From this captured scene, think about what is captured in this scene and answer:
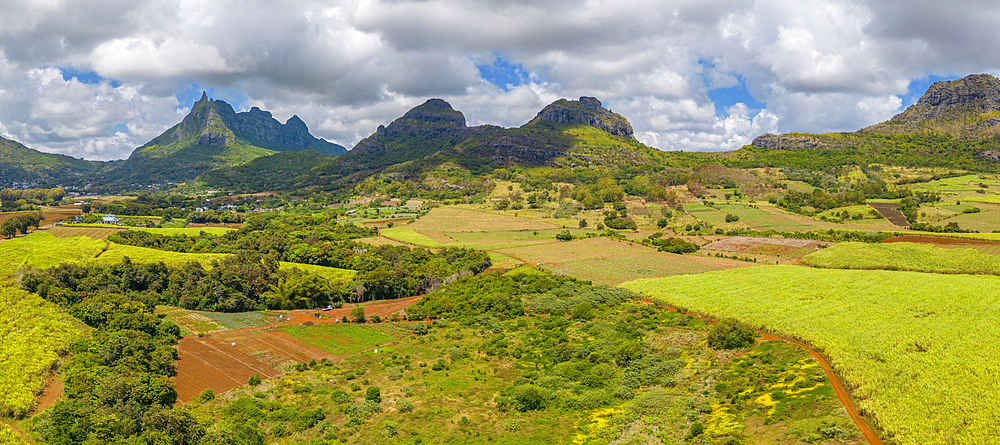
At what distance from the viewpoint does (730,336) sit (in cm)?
5731

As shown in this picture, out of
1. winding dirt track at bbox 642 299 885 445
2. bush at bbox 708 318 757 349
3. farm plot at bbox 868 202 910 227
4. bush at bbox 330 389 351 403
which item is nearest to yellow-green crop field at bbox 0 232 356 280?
bush at bbox 330 389 351 403

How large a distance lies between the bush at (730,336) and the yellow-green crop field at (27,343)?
72.7 meters

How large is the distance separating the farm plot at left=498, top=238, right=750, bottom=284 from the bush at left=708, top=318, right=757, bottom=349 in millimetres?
40554

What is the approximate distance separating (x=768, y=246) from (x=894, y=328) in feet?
251

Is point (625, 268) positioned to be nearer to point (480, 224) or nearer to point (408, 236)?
point (408, 236)

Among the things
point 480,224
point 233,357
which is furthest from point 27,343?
point 480,224

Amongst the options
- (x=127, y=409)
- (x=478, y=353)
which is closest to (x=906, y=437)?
(x=478, y=353)

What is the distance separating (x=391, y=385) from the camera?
55344 mm

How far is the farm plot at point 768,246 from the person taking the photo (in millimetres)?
115000

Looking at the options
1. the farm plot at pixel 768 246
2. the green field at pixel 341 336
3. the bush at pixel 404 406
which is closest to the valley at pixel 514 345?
the bush at pixel 404 406

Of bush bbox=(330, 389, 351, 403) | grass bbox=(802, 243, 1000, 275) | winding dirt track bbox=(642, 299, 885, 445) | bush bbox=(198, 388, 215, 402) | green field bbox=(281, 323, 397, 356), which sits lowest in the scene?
green field bbox=(281, 323, 397, 356)

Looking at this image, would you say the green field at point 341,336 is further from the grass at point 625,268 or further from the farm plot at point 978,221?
the farm plot at point 978,221

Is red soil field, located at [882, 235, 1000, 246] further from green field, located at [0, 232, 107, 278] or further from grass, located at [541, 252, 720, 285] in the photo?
green field, located at [0, 232, 107, 278]

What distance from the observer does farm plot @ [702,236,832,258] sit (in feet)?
377
